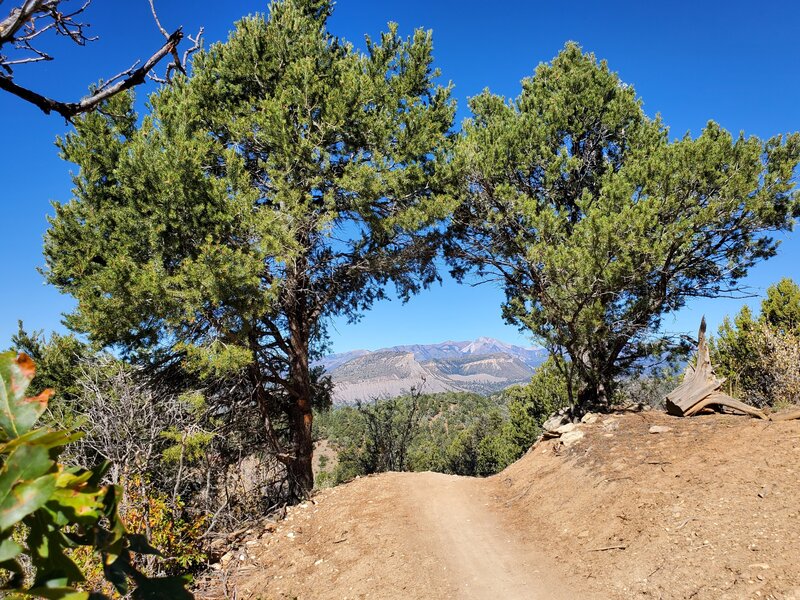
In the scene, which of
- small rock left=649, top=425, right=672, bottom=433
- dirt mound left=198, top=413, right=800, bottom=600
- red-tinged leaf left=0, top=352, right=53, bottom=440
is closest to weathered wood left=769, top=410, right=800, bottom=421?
dirt mound left=198, top=413, right=800, bottom=600

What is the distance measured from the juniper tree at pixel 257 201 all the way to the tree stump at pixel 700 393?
5726mm

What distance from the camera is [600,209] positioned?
308 inches

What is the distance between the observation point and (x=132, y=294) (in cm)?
654

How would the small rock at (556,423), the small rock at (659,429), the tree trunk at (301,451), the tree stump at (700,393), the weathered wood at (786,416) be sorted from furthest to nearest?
the small rock at (556,423), the tree trunk at (301,451), the tree stump at (700,393), the small rock at (659,429), the weathered wood at (786,416)

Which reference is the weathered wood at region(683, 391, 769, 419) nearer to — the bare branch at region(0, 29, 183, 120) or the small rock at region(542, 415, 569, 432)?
the small rock at region(542, 415, 569, 432)

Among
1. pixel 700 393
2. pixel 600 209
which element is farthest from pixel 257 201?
pixel 700 393

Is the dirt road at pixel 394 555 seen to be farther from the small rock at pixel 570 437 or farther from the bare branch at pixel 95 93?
the bare branch at pixel 95 93

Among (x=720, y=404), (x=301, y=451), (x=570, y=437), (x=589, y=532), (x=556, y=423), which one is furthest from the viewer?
(x=556, y=423)

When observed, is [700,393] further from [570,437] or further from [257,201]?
[257,201]

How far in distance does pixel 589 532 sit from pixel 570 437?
3.10 meters

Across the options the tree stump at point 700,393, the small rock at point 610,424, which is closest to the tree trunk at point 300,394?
the small rock at point 610,424

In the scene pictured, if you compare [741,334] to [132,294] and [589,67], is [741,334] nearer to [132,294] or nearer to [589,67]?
[589,67]

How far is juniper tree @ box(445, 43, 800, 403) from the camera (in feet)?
25.4

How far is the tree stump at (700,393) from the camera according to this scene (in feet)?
25.4
